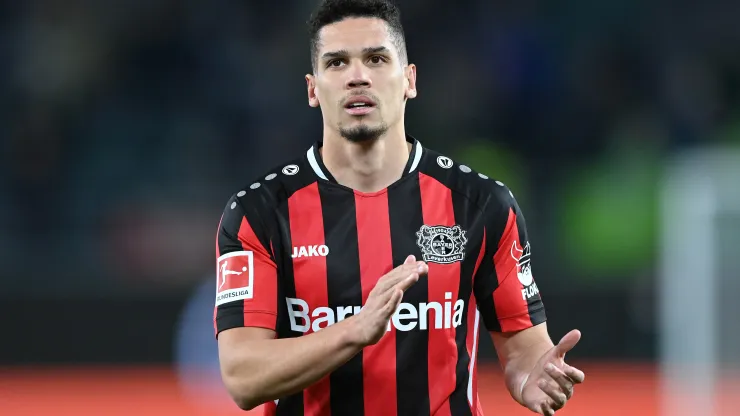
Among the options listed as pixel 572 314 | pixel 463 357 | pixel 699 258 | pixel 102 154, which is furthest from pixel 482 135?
pixel 463 357

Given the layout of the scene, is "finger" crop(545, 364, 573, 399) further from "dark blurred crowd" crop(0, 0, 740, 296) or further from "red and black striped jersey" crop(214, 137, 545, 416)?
"dark blurred crowd" crop(0, 0, 740, 296)

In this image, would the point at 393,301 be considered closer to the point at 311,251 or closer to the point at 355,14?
the point at 311,251

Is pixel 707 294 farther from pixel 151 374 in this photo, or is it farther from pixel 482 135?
pixel 151 374

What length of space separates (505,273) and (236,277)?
2.64 feet

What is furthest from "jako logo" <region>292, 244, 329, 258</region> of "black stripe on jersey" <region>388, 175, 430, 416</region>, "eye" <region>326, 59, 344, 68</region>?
"eye" <region>326, 59, 344, 68</region>

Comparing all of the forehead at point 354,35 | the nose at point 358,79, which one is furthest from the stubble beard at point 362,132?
the forehead at point 354,35

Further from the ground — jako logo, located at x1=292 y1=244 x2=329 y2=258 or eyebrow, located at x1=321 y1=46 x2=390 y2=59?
eyebrow, located at x1=321 y1=46 x2=390 y2=59

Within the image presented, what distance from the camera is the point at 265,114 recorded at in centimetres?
981

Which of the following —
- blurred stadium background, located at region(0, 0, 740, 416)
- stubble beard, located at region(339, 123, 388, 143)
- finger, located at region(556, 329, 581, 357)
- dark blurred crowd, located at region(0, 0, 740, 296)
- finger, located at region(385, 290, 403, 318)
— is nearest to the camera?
finger, located at region(385, 290, 403, 318)

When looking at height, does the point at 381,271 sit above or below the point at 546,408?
above

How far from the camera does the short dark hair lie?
3.37m

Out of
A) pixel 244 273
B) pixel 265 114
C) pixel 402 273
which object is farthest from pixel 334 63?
pixel 265 114

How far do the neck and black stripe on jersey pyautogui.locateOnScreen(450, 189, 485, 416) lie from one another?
0.70 feet

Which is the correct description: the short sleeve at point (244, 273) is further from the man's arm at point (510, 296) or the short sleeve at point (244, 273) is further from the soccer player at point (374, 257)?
the man's arm at point (510, 296)
